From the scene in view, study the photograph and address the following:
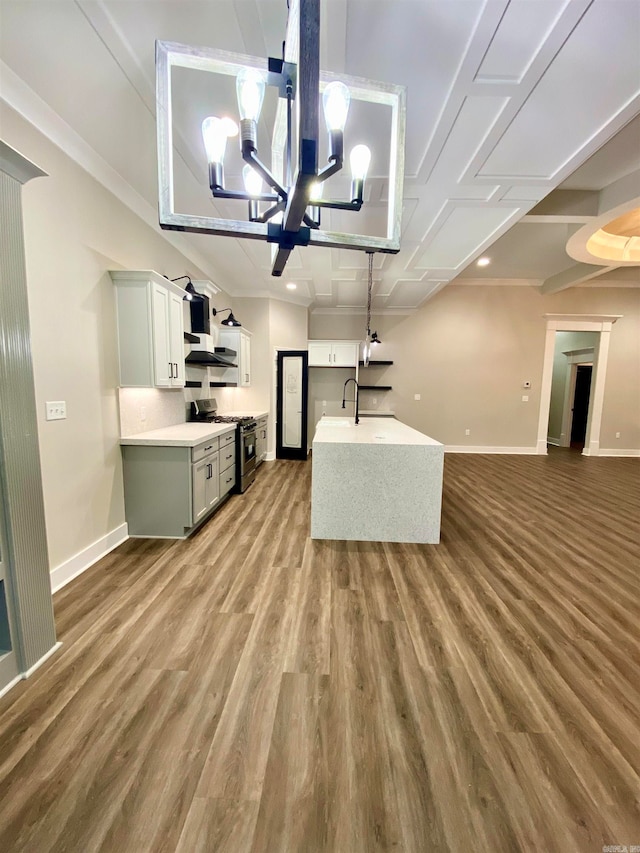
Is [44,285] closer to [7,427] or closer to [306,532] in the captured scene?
[7,427]

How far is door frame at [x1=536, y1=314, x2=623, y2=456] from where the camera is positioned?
6.63 metres

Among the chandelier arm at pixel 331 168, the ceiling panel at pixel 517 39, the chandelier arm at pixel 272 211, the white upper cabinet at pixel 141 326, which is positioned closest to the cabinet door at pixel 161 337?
the white upper cabinet at pixel 141 326

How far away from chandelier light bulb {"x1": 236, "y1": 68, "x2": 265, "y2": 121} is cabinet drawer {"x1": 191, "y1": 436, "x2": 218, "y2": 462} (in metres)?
2.33

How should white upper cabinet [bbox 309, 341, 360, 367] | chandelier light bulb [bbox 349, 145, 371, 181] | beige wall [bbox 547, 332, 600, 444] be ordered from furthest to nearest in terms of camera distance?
beige wall [bbox 547, 332, 600, 444], white upper cabinet [bbox 309, 341, 360, 367], chandelier light bulb [bbox 349, 145, 371, 181]

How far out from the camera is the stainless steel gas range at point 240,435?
4.19 m

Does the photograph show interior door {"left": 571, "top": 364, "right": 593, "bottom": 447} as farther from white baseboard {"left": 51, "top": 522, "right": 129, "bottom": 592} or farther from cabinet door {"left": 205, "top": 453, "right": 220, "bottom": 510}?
white baseboard {"left": 51, "top": 522, "right": 129, "bottom": 592}

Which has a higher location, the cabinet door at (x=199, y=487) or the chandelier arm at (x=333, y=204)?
the chandelier arm at (x=333, y=204)

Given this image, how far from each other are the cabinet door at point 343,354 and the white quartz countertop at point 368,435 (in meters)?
2.86

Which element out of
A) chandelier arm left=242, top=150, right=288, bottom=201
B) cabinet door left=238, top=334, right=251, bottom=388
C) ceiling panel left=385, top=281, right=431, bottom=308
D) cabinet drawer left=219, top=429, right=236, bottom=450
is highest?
ceiling panel left=385, top=281, right=431, bottom=308

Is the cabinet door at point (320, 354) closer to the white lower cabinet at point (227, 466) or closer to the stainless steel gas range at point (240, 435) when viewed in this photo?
the stainless steel gas range at point (240, 435)

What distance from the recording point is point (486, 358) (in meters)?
6.91

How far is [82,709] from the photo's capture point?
138cm

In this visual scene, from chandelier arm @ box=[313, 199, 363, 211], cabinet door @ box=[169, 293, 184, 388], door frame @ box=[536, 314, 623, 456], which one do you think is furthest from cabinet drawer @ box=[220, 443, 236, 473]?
door frame @ box=[536, 314, 623, 456]

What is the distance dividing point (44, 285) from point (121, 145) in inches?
45.3
